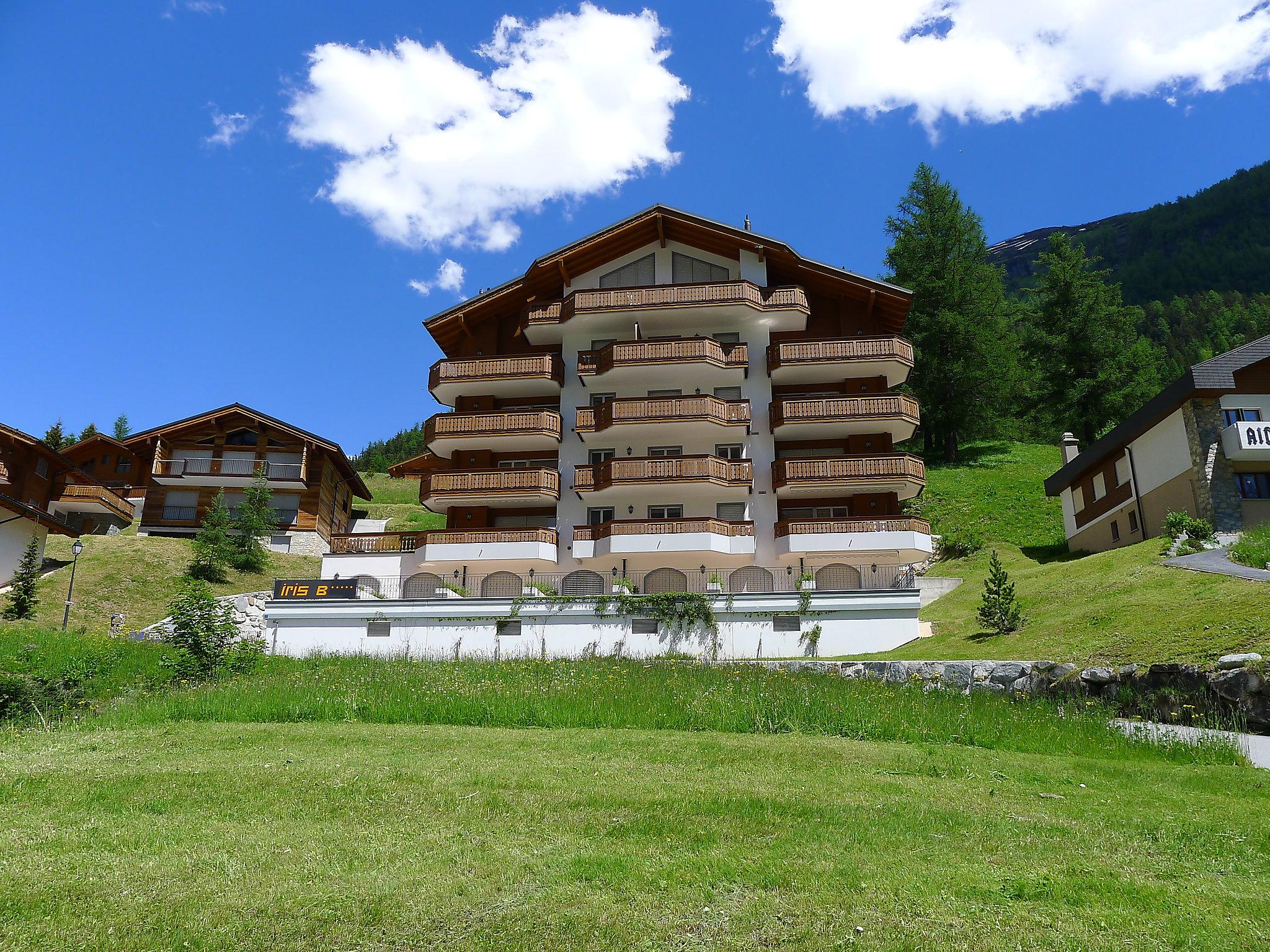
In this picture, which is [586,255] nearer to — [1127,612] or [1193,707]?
[1127,612]

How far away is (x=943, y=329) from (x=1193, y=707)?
47.5m

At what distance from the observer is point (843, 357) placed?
36.8 m

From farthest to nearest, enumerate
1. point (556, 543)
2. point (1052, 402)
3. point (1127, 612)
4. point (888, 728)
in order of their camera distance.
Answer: point (1052, 402) < point (556, 543) < point (1127, 612) < point (888, 728)

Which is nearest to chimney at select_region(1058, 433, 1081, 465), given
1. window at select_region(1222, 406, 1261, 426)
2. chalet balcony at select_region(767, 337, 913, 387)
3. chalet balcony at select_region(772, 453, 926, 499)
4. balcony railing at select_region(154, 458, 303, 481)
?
window at select_region(1222, 406, 1261, 426)

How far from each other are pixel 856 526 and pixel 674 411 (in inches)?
339

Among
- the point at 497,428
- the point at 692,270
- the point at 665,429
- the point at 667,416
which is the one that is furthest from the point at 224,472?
the point at 667,416

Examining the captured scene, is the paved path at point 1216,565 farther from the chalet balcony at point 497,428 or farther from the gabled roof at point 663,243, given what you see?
the chalet balcony at point 497,428

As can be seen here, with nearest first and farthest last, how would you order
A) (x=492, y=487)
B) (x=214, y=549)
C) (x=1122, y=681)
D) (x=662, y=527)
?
(x=1122, y=681) < (x=662, y=527) < (x=492, y=487) < (x=214, y=549)

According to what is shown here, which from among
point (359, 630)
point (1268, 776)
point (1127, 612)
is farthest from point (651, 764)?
point (359, 630)

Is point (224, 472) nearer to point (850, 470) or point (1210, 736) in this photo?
point (850, 470)

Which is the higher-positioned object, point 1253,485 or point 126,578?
point 1253,485

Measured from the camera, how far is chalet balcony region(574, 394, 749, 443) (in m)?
35.8

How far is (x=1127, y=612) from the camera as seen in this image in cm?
2316

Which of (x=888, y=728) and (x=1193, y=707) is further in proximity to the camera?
(x=1193, y=707)
